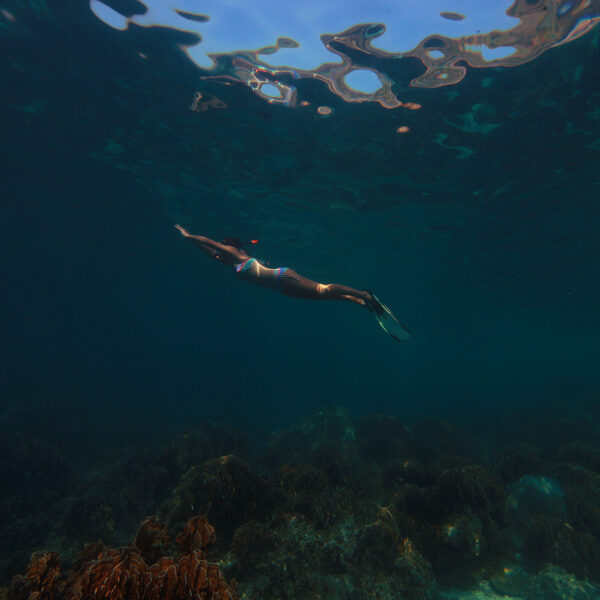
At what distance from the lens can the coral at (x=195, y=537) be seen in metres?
3.63

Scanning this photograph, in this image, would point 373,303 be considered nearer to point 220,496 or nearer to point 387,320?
point 387,320

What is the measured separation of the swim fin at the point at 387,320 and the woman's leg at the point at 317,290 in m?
0.19

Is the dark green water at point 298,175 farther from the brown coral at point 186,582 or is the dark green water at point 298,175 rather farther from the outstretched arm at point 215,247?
the brown coral at point 186,582

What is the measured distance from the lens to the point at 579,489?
876cm

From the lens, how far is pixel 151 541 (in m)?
3.57

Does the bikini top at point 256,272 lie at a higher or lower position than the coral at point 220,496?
higher

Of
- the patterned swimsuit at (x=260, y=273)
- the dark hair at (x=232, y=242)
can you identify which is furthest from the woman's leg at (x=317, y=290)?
the dark hair at (x=232, y=242)

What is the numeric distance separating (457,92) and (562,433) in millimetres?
18081

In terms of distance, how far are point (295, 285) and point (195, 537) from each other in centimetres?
508

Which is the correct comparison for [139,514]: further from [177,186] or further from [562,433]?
[562,433]

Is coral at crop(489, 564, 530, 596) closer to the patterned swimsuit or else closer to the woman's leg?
the woman's leg

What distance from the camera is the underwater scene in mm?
5836

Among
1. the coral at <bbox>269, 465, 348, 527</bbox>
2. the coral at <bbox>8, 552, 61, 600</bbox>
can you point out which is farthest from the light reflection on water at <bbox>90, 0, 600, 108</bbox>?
the coral at <bbox>8, 552, 61, 600</bbox>

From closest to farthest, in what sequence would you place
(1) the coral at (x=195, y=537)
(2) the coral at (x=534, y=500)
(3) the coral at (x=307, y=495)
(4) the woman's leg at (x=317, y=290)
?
1. (1) the coral at (x=195, y=537)
2. (3) the coral at (x=307, y=495)
3. (4) the woman's leg at (x=317, y=290)
4. (2) the coral at (x=534, y=500)
